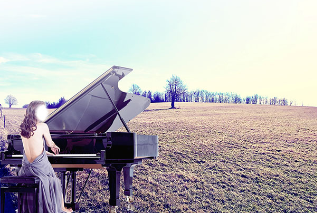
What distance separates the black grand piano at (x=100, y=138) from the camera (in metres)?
6.50

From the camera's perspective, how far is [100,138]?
671cm

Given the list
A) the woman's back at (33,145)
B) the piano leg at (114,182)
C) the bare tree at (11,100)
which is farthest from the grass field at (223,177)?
the bare tree at (11,100)

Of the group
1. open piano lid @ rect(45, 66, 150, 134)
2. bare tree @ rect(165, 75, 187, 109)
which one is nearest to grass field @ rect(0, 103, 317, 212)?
open piano lid @ rect(45, 66, 150, 134)

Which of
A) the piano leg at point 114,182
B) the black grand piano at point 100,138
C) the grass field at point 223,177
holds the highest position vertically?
the black grand piano at point 100,138

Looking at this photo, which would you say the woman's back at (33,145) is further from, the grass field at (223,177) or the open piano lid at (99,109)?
the grass field at (223,177)

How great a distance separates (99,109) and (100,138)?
1.74 m

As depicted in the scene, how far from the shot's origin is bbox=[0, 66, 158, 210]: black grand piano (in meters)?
6.50

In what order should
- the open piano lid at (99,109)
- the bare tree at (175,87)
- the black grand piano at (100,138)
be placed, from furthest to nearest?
the bare tree at (175,87)
the open piano lid at (99,109)
the black grand piano at (100,138)

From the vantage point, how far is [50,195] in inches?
232

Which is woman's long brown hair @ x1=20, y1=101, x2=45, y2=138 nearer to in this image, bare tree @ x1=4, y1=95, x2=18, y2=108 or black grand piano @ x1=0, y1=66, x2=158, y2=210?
black grand piano @ x1=0, y1=66, x2=158, y2=210

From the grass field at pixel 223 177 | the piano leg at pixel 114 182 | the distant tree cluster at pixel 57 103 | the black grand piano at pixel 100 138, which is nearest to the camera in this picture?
the black grand piano at pixel 100 138

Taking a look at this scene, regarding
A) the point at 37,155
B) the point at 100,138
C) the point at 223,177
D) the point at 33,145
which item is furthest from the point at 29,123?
→ the point at 223,177

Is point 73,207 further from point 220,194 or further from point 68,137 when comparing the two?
point 220,194

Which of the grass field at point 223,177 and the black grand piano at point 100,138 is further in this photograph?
the grass field at point 223,177
